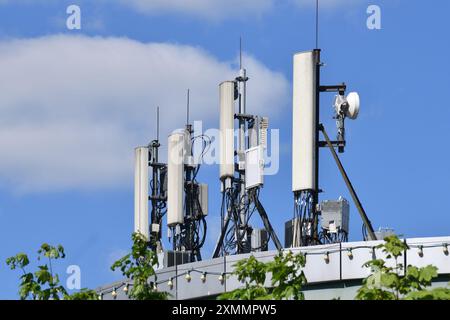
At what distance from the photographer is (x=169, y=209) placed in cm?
8825

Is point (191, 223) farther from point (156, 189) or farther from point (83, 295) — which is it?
point (83, 295)

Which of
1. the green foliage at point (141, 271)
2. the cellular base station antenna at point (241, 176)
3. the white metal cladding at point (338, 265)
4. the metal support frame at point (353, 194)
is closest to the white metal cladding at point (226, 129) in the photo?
the cellular base station antenna at point (241, 176)

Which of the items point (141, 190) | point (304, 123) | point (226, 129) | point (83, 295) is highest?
point (226, 129)

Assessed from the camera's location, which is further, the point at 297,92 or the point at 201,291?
the point at 297,92

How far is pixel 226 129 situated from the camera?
7838 centimetres

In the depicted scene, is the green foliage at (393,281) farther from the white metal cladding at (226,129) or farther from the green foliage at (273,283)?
the white metal cladding at (226,129)

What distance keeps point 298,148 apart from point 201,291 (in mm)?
9505

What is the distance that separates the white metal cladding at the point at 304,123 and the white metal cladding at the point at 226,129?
633 inches

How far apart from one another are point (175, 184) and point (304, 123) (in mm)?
27178

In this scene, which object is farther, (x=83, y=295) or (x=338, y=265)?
(x=338, y=265)

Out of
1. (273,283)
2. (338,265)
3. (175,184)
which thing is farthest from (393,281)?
(175,184)
